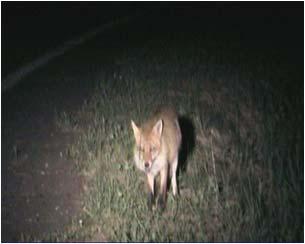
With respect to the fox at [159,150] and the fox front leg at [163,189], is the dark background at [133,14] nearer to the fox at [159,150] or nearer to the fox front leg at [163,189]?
the fox at [159,150]

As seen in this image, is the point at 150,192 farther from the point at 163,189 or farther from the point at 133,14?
the point at 133,14

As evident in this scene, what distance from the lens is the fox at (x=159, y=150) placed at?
6.88m

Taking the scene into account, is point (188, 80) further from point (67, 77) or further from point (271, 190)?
point (271, 190)

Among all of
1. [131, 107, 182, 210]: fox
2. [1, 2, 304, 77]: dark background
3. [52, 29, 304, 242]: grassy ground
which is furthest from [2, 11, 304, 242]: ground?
[1, 2, 304, 77]: dark background

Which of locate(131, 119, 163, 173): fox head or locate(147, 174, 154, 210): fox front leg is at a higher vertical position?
locate(131, 119, 163, 173): fox head

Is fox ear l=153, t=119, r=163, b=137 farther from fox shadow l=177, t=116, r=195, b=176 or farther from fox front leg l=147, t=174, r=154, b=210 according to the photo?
fox shadow l=177, t=116, r=195, b=176

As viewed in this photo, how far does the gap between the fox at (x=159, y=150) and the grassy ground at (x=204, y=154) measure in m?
0.27

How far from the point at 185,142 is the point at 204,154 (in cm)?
39

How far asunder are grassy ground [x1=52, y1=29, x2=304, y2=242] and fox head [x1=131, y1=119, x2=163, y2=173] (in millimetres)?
724

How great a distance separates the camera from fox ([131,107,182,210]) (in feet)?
22.6

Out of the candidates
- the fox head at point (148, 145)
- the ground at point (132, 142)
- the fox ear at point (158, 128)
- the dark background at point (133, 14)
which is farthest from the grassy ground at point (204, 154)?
the dark background at point (133, 14)

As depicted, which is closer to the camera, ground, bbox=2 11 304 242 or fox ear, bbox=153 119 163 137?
ground, bbox=2 11 304 242

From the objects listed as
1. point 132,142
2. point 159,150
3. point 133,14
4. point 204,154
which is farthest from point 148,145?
point 133,14

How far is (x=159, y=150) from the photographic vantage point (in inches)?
275
